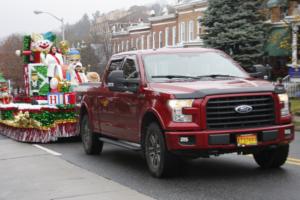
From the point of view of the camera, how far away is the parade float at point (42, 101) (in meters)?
14.5

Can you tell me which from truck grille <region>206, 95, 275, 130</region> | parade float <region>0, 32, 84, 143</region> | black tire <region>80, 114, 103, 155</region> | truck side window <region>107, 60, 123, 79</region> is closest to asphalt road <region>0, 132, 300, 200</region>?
black tire <region>80, 114, 103, 155</region>

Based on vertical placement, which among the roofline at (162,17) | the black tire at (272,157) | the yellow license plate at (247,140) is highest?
the roofline at (162,17)

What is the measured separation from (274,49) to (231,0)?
13.8 ft

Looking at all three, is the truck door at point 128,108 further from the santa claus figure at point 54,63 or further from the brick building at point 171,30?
the brick building at point 171,30

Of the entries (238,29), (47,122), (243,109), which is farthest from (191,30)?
(243,109)

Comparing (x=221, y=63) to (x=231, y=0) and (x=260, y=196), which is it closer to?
(x=260, y=196)

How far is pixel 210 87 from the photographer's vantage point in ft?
26.6

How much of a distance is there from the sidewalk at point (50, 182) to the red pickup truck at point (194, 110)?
90 centimetres

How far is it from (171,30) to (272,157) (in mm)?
47463

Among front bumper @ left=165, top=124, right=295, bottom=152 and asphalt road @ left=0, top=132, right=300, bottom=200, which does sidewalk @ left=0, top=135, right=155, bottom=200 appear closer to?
asphalt road @ left=0, top=132, right=300, bottom=200

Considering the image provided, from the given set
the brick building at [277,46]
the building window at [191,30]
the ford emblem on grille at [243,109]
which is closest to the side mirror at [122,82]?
the ford emblem on grille at [243,109]

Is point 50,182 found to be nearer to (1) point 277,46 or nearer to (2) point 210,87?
(2) point 210,87

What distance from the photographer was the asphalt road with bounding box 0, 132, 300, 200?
7297 millimetres

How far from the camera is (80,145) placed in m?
14.1
